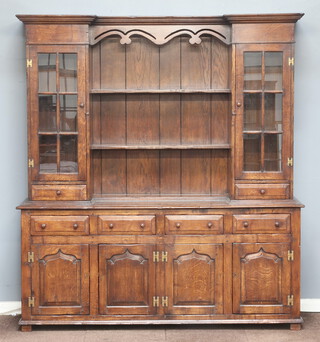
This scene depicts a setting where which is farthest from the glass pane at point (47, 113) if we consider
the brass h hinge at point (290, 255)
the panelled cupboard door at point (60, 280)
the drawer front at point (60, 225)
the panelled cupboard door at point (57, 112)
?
the brass h hinge at point (290, 255)

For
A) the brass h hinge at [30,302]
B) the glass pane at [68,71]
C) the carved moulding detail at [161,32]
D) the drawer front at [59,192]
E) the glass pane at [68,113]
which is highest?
the carved moulding detail at [161,32]

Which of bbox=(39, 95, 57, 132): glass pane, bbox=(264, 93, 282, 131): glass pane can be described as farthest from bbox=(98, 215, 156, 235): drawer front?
bbox=(264, 93, 282, 131): glass pane

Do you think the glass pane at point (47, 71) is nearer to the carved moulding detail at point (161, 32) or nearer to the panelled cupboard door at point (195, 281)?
the carved moulding detail at point (161, 32)

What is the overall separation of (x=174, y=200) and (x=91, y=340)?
100 cm

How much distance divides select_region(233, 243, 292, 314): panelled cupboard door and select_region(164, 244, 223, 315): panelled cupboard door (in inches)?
4.3

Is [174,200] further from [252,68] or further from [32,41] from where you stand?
[32,41]

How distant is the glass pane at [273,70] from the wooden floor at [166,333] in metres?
1.49

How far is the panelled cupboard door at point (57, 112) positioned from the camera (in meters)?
3.78

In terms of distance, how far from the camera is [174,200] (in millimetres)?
3973

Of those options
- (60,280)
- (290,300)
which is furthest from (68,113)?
(290,300)

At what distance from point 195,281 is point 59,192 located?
999 millimetres

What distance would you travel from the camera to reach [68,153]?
3.84 metres

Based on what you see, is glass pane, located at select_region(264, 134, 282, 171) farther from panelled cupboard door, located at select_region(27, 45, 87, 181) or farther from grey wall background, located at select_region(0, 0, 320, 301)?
panelled cupboard door, located at select_region(27, 45, 87, 181)

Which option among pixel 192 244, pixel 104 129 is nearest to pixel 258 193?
pixel 192 244
